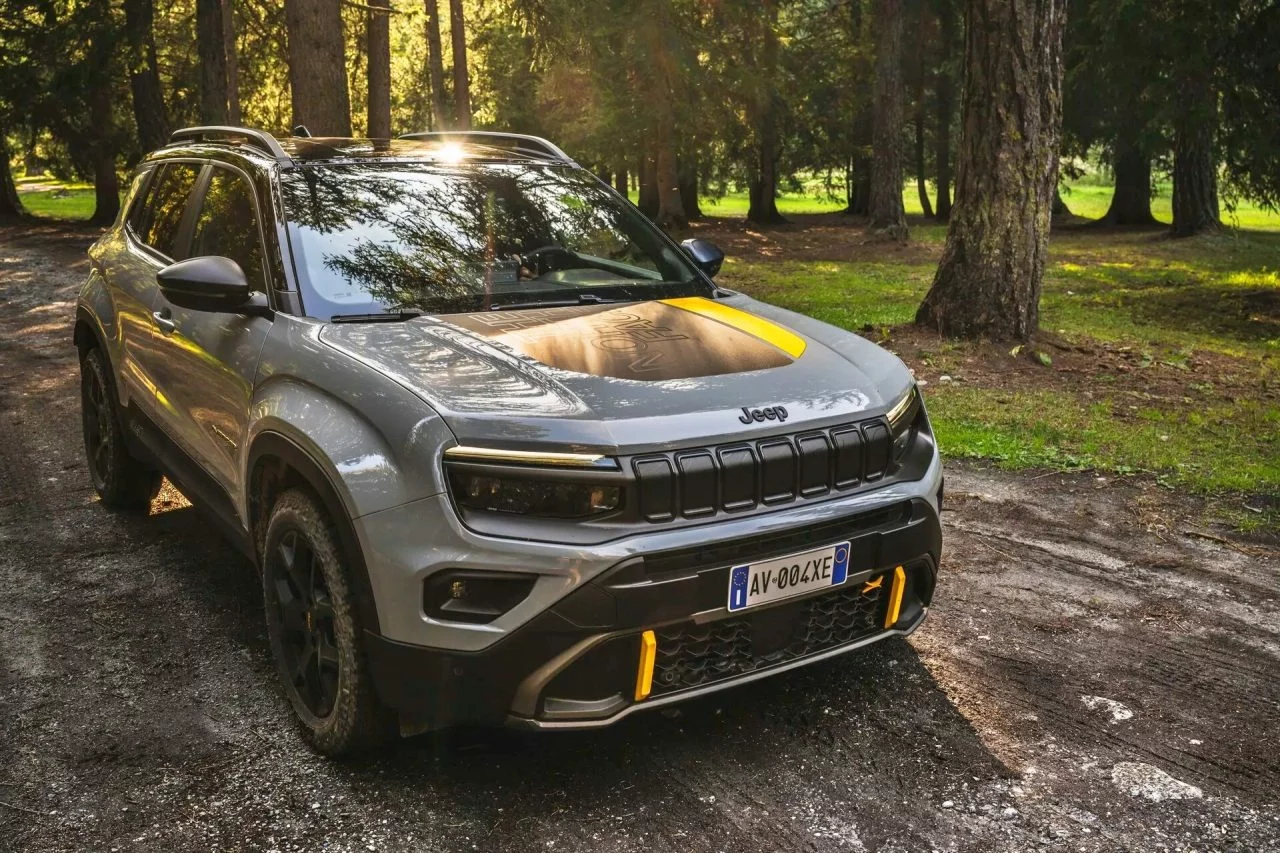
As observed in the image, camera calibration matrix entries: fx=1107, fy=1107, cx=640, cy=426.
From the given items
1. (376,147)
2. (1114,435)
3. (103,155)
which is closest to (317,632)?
(376,147)

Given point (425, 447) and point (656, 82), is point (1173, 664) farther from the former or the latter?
point (656, 82)

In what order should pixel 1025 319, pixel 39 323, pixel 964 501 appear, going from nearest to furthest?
pixel 964 501
pixel 1025 319
pixel 39 323

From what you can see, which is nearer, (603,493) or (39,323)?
(603,493)

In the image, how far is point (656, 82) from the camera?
78.4ft

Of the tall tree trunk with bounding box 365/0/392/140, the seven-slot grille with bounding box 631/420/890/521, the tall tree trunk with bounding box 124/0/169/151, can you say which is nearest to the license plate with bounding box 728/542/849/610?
the seven-slot grille with bounding box 631/420/890/521

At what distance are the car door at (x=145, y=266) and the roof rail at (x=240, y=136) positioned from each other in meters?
0.18

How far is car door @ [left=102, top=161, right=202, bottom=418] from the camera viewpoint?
490cm

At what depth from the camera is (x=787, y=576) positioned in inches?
124

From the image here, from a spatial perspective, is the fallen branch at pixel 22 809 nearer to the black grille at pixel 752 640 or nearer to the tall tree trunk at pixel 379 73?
the black grille at pixel 752 640

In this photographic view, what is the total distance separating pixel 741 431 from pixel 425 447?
88 centimetres

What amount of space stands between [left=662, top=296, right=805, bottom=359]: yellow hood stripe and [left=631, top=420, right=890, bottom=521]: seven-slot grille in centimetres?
46

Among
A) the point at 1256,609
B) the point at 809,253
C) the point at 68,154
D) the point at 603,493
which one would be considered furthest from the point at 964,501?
the point at 68,154

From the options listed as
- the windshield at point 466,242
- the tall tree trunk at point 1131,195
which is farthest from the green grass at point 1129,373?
the tall tree trunk at point 1131,195

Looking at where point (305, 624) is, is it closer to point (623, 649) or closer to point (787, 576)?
point (623, 649)
